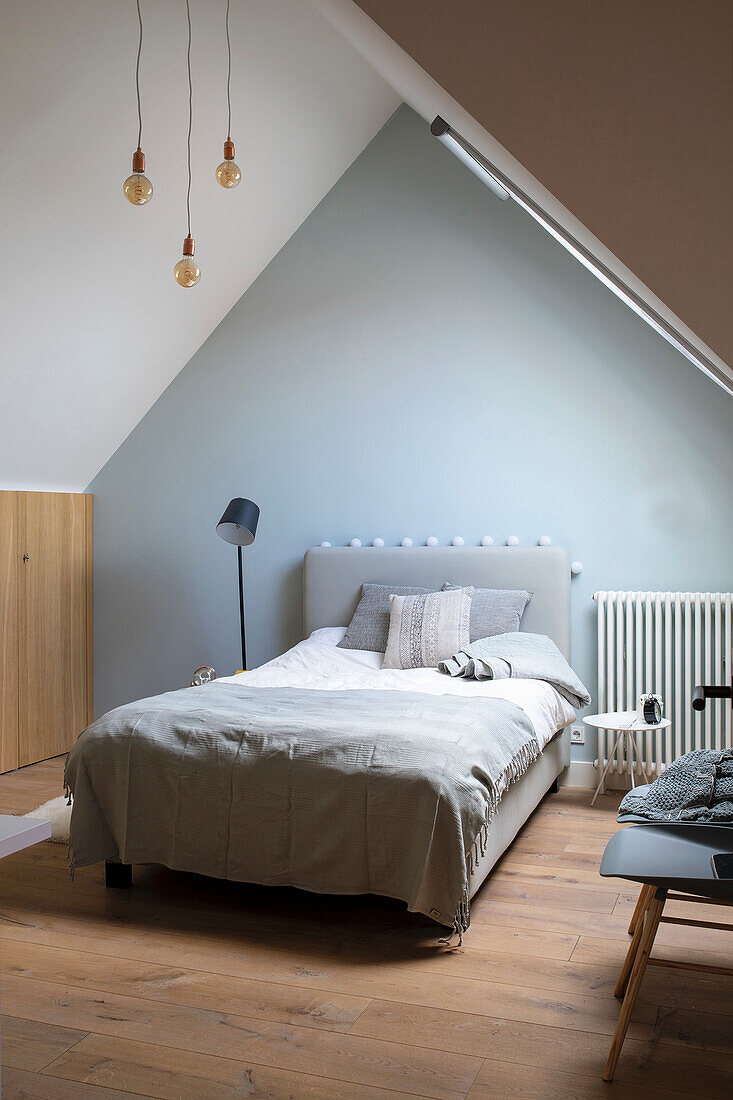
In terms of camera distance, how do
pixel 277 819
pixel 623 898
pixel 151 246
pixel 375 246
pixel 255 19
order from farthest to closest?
pixel 375 246
pixel 151 246
pixel 255 19
pixel 623 898
pixel 277 819

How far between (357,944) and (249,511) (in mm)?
2366

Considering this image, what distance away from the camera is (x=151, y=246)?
418 centimetres

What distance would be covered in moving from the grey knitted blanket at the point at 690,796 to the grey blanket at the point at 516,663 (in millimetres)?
1277

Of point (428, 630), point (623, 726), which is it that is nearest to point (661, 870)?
point (623, 726)

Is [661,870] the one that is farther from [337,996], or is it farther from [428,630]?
[428,630]

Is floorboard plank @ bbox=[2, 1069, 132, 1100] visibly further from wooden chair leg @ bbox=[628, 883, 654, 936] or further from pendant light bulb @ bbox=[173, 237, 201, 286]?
pendant light bulb @ bbox=[173, 237, 201, 286]

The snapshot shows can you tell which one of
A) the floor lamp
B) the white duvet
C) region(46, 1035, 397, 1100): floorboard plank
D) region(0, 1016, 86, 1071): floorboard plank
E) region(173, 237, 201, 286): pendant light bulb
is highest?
region(173, 237, 201, 286): pendant light bulb

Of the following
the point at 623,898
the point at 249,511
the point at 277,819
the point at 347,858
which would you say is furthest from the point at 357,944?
the point at 249,511

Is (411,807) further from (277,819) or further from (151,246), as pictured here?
(151,246)

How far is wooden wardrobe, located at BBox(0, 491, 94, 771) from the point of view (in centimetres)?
450

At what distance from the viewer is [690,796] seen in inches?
85.0

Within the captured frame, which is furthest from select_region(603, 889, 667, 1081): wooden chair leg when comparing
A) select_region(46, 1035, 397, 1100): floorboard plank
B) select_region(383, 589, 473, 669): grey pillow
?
select_region(383, 589, 473, 669): grey pillow

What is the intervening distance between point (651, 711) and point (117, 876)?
223 centimetres

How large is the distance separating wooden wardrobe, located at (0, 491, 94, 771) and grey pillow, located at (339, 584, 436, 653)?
1682 mm
